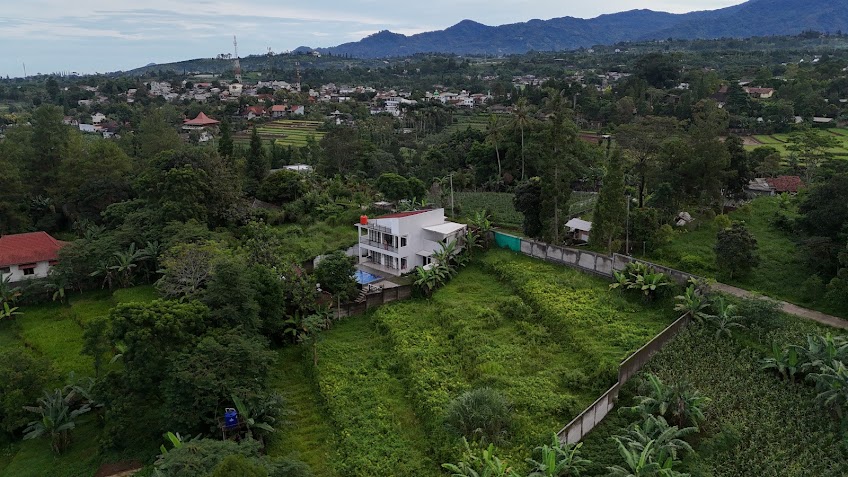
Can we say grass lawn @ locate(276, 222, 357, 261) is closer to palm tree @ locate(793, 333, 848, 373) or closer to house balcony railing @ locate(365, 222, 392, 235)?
house balcony railing @ locate(365, 222, 392, 235)

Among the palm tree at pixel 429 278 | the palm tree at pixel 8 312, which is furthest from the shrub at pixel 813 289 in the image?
the palm tree at pixel 8 312

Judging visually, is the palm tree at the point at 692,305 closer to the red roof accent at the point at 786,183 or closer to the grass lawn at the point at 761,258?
the grass lawn at the point at 761,258

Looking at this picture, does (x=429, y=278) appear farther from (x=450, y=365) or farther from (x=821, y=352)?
(x=821, y=352)

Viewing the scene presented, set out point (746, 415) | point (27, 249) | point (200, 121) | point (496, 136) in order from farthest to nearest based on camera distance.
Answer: point (200, 121), point (496, 136), point (27, 249), point (746, 415)

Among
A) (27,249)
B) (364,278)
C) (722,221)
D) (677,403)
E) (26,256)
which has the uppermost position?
(27,249)

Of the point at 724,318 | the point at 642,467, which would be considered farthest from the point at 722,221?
the point at 642,467

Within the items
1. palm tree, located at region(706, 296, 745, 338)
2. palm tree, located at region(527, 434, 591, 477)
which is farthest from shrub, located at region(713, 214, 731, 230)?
palm tree, located at region(527, 434, 591, 477)
